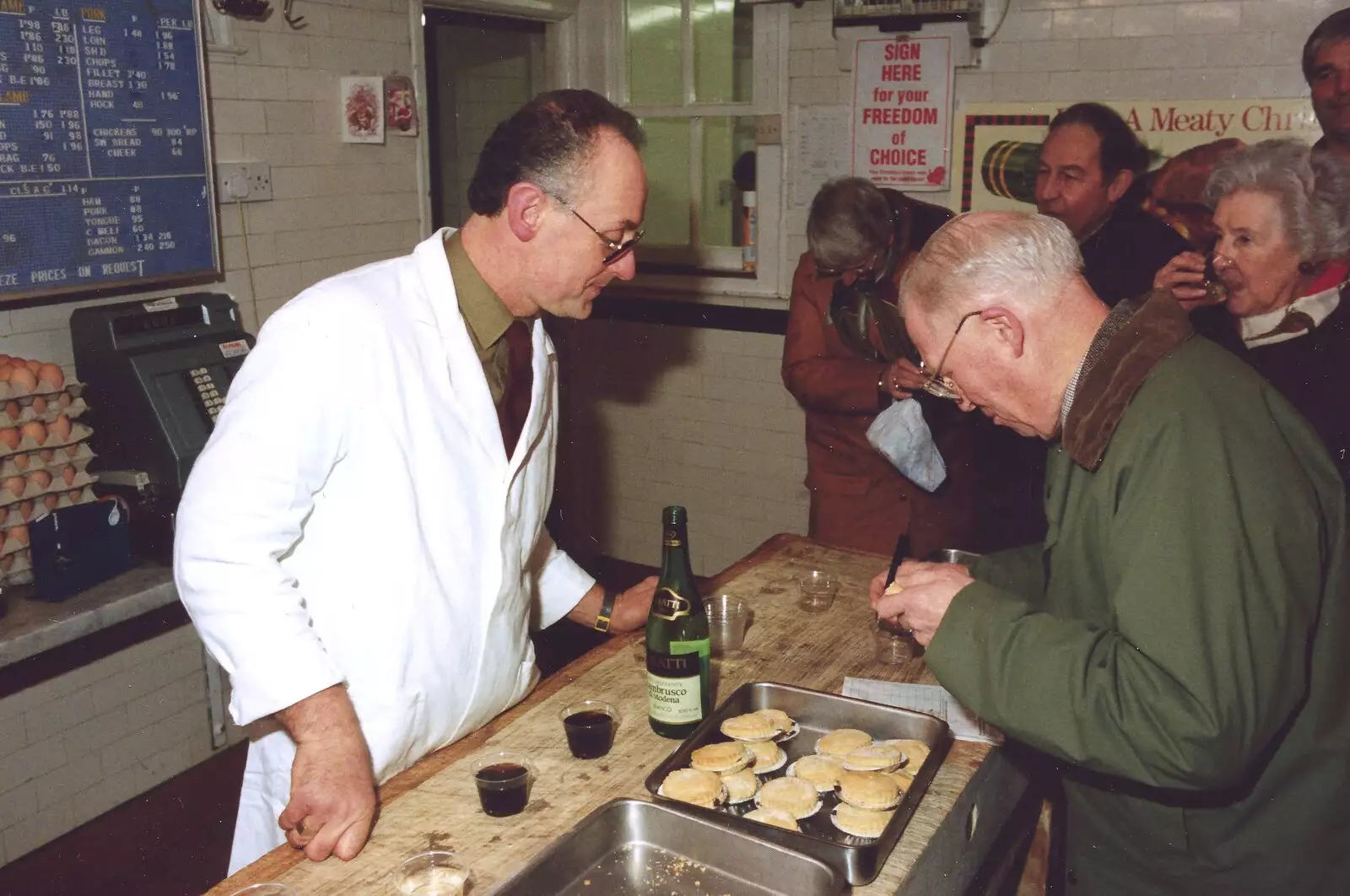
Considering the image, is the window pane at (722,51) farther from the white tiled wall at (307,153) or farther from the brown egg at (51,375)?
the brown egg at (51,375)

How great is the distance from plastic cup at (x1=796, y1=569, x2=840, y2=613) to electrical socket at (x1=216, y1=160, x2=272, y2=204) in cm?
263

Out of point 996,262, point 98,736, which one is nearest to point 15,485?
point 98,736

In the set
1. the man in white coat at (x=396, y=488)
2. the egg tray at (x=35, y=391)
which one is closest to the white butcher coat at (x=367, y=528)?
the man in white coat at (x=396, y=488)

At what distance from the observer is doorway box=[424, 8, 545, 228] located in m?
6.02

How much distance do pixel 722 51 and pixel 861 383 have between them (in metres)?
2.58

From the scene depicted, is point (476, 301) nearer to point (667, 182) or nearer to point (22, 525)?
point (22, 525)

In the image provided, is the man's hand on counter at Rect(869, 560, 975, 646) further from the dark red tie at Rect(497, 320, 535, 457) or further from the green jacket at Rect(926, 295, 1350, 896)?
the dark red tie at Rect(497, 320, 535, 457)

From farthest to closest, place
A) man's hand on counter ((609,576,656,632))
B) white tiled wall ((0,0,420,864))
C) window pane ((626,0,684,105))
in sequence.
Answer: window pane ((626,0,684,105)) < white tiled wall ((0,0,420,864)) < man's hand on counter ((609,576,656,632))

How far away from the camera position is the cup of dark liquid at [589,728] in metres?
1.83

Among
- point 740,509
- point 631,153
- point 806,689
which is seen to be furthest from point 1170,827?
point 740,509

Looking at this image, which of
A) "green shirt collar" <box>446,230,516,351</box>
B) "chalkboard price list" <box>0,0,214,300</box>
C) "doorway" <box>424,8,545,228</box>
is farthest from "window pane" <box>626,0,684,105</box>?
"green shirt collar" <box>446,230,516,351</box>

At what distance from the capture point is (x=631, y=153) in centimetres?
212

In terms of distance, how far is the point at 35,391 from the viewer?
3.08m

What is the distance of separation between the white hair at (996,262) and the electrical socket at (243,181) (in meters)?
3.02
